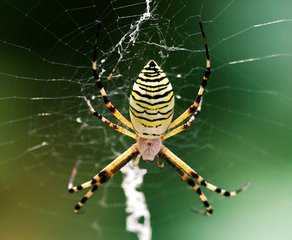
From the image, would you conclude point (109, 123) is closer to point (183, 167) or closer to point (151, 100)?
point (151, 100)

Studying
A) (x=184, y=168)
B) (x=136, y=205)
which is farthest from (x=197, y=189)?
(x=136, y=205)

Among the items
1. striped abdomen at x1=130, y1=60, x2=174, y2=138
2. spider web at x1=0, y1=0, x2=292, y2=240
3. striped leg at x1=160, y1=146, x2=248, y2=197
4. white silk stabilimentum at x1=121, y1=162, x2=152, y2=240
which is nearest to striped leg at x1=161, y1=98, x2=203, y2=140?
striped abdomen at x1=130, y1=60, x2=174, y2=138

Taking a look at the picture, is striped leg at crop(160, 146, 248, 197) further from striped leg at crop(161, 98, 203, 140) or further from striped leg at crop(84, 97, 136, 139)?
striped leg at crop(84, 97, 136, 139)

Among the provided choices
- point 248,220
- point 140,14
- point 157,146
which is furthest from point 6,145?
point 248,220

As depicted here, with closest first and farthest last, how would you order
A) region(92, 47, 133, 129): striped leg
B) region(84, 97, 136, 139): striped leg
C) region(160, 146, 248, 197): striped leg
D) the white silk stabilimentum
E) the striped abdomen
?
the striped abdomen
region(92, 47, 133, 129): striped leg
region(84, 97, 136, 139): striped leg
region(160, 146, 248, 197): striped leg
the white silk stabilimentum

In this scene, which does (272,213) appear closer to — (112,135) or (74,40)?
(112,135)

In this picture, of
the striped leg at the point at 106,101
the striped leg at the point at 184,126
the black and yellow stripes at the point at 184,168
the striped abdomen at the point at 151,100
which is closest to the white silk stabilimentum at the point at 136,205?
the black and yellow stripes at the point at 184,168

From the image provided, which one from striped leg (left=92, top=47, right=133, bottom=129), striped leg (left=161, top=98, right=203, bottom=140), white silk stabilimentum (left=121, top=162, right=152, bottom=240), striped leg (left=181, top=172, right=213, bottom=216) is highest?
striped leg (left=92, top=47, right=133, bottom=129)

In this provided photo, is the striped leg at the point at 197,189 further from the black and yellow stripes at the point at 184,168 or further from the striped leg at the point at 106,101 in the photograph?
the striped leg at the point at 106,101
